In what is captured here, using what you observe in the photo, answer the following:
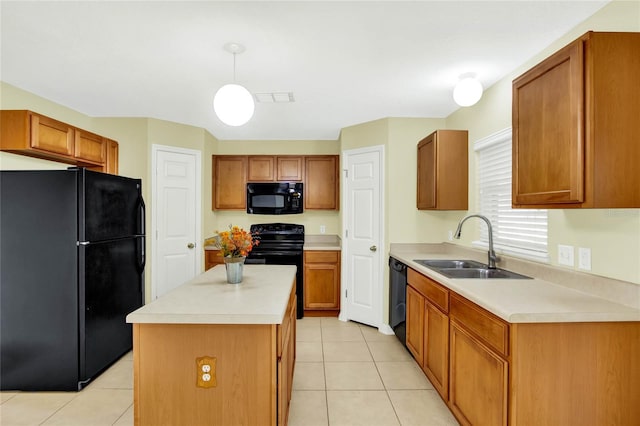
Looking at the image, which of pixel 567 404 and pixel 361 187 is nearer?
pixel 567 404

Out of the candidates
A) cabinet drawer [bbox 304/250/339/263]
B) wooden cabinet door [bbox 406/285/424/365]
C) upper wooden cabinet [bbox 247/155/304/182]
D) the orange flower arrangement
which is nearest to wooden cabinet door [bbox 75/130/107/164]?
upper wooden cabinet [bbox 247/155/304/182]

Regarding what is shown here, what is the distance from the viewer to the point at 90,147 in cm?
312

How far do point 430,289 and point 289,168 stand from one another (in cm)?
271

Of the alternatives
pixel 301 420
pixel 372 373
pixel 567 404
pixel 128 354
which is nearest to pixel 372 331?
pixel 372 373

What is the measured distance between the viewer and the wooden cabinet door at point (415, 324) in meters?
2.48

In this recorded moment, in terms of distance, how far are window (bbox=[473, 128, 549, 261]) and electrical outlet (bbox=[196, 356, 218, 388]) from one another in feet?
6.79

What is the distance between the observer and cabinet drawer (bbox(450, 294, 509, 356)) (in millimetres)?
1429

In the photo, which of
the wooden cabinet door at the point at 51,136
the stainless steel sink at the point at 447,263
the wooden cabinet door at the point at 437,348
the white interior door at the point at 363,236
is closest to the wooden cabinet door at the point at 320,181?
the white interior door at the point at 363,236

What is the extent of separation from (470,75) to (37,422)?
3.85 meters

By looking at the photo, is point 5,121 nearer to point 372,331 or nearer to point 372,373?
point 372,373

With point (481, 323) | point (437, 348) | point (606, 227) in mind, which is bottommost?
point (437, 348)

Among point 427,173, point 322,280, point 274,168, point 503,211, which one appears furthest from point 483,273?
point 274,168

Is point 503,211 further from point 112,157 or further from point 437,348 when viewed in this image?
point 112,157

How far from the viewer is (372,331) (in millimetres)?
3492
